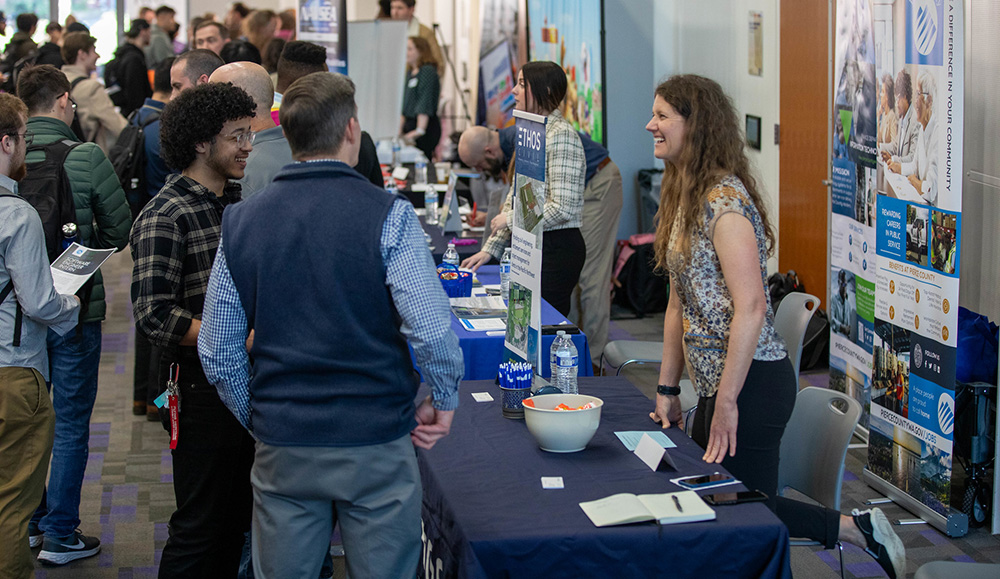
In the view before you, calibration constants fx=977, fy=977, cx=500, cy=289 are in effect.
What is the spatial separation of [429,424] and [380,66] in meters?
6.02

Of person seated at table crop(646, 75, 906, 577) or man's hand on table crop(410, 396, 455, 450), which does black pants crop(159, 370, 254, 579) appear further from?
person seated at table crop(646, 75, 906, 577)

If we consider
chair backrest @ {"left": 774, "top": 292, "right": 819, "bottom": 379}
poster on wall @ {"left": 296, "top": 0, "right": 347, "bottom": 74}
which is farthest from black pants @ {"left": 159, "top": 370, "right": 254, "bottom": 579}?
poster on wall @ {"left": 296, "top": 0, "right": 347, "bottom": 74}

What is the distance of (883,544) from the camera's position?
231 centimetres

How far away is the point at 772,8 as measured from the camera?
5.55 meters

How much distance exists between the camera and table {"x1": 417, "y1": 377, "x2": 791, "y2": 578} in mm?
1764

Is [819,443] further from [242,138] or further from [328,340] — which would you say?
[242,138]

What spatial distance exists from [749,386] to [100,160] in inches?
89.0

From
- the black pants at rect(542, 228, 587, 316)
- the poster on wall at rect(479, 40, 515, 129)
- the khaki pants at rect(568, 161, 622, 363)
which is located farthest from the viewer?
the poster on wall at rect(479, 40, 515, 129)

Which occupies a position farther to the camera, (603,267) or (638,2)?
(638,2)

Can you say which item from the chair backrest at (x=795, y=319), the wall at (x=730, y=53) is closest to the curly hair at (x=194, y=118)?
the chair backrest at (x=795, y=319)

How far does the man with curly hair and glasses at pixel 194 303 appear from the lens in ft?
7.39

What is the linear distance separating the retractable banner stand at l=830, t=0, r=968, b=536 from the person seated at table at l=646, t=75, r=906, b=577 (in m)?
1.14

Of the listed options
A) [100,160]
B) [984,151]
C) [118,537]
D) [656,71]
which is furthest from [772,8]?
[118,537]

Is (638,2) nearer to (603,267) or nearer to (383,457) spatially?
(603,267)
